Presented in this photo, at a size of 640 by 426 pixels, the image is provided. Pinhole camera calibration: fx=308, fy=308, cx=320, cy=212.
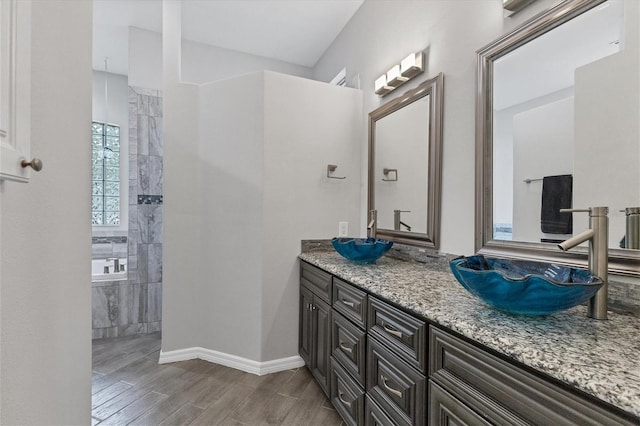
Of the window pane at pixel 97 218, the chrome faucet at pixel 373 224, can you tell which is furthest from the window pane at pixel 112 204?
the chrome faucet at pixel 373 224

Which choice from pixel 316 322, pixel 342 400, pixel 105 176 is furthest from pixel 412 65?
pixel 105 176

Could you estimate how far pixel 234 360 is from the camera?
2.55 meters

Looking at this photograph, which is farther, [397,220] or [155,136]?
[155,136]

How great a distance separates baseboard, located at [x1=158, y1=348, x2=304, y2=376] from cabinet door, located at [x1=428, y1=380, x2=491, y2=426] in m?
1.68

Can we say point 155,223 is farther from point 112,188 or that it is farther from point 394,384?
point 394,384

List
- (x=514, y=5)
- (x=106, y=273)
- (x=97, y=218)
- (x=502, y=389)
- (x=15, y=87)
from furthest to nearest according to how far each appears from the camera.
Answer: (x=97, y=218), (x=106, y=273), (x=514, y=5), (x=502, y=389), (x=15, y=87)

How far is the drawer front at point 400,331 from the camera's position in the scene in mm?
1127

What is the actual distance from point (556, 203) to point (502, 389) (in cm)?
83

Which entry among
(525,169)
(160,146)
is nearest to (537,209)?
(525,169)

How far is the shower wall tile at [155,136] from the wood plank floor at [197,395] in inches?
79.7

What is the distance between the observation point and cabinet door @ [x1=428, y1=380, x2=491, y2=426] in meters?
0.90

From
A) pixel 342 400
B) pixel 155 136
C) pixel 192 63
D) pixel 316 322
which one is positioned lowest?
pixel 342 400

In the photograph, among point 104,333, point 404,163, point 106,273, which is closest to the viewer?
point 404,163

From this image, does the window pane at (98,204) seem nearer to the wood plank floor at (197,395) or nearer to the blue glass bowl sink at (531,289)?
the wood plank floor at (197,395)
